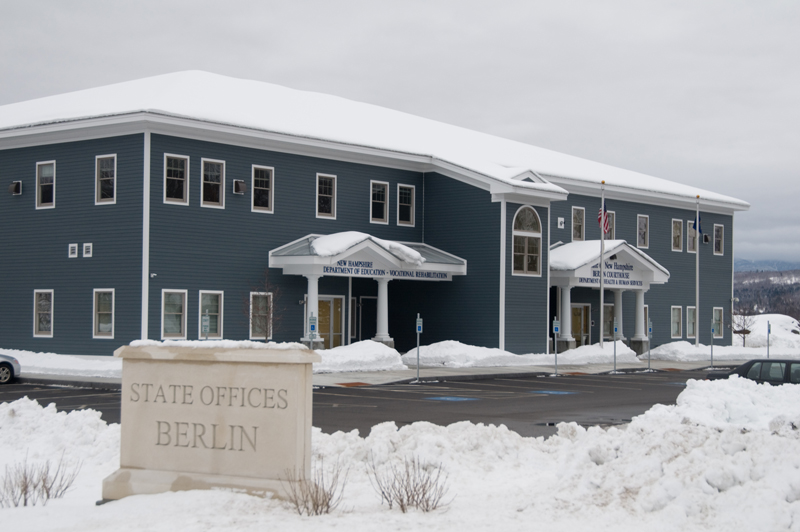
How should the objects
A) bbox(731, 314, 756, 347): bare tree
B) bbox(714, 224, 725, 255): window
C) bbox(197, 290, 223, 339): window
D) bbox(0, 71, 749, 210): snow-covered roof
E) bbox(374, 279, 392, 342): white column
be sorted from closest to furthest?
bbox(197, 290, 223, 339): window
bbox(0, 71, 749, 210): snow-covered roof
bbox(374, 279, 392, 342): white column
bbox(714, 224, 725, 255): window
bbox(731, 314, 756, 347): bare tree

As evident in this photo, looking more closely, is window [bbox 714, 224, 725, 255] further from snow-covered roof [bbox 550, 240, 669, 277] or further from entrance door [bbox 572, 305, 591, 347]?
entrance door [bbox 572, 305, 591, 347]

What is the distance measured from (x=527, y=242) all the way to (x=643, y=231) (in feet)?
39.5

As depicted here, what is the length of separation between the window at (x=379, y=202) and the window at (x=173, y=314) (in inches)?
362

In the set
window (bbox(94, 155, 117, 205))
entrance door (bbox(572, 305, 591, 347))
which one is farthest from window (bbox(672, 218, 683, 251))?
window (bbox(94, 155, 117, 205))

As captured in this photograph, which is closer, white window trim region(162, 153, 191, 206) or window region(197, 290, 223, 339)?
white window trim region(162, 153, 191, 206)

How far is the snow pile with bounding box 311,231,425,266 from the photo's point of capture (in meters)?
33.8

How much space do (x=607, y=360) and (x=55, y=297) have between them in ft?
70.7

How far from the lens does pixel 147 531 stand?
816cm

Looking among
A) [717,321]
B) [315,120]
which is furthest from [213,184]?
[717,321]

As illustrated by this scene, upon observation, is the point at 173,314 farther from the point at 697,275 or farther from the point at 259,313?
the point at 697,275

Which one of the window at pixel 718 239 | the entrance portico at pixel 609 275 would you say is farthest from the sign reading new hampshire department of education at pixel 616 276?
the window at pixel 718 239

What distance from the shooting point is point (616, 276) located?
141 feet

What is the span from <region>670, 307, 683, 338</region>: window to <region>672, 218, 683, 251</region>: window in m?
3.07

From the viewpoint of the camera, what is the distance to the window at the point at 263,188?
34.3 meters
